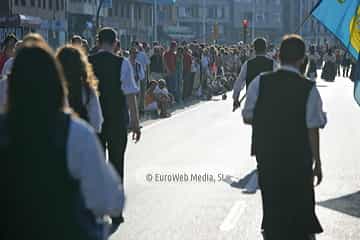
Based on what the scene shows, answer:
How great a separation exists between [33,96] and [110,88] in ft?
18.2

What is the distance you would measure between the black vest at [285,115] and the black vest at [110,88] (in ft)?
10.2

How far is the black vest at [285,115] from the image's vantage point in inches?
246

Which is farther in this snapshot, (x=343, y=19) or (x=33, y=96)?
(x=343, y=19)

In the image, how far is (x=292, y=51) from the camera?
21.1 ft

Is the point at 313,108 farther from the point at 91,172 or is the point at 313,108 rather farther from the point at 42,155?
the point at 42,155

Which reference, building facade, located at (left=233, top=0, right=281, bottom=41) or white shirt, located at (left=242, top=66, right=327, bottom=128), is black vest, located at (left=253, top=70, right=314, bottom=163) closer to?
white shirt, located at (left=242, top=66, right=327, bottom=128)

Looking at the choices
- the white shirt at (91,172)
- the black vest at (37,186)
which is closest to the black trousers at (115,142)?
the white shirt at (91,172)

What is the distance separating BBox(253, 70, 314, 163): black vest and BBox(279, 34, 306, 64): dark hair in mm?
126

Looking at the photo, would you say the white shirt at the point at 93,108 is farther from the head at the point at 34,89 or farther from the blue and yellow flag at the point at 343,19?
the blue and yellow flag at the point at 343,19

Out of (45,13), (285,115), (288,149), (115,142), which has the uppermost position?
(45,13)

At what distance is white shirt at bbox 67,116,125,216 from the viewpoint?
377 cm

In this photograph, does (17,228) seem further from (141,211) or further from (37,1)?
(37,1)

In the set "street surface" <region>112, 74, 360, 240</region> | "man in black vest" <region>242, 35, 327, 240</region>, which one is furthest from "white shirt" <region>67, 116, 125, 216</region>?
"street surface" <region>112, 74, 360, 240</region>

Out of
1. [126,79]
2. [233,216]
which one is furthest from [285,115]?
[233,216]
